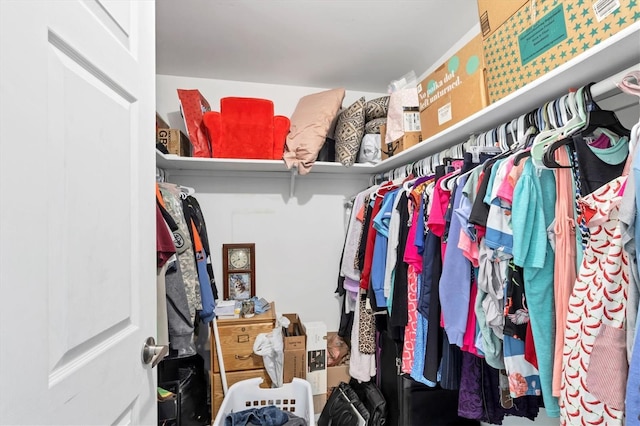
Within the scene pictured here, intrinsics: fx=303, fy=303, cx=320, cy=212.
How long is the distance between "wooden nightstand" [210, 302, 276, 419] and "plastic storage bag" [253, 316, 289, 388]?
0.05 metres

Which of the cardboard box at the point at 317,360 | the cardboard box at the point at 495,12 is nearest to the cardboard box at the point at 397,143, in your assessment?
the cardboard box at the point at 495,12

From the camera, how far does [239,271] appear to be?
2.21 meters

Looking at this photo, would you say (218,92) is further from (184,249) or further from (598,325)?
(598,325)

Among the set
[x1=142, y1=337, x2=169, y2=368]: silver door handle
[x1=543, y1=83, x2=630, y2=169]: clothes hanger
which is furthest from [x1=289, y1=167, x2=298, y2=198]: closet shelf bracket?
[x1=543, y1=83, x2=630, y2=169]: clothes hanger

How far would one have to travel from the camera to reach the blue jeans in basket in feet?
5.12

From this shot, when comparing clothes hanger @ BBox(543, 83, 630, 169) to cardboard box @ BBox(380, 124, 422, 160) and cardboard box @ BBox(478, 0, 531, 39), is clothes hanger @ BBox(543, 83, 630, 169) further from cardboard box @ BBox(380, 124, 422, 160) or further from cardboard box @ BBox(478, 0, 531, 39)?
cardboard box @ BBox(380, 124, 422, 160)

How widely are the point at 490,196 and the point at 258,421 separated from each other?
5.07 ft

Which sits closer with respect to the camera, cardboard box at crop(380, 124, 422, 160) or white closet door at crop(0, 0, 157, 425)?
white closet door at crop(0, 0, 157, 425)

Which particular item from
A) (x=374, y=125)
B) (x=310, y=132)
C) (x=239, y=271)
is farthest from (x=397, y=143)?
(x=239, y=271)

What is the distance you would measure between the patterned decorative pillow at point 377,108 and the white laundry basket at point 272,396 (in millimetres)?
1713

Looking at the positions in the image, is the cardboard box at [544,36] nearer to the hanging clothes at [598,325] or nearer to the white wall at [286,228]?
the hanging clothes at [598,325]

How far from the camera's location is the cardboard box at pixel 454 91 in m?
1.13

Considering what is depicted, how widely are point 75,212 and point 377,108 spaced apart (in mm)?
1790

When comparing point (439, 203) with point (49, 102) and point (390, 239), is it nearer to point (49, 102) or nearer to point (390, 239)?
point (390, 239)
